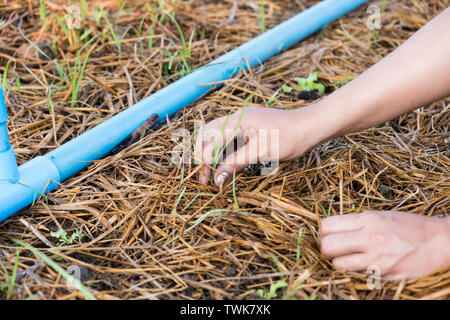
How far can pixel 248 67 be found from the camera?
193cm

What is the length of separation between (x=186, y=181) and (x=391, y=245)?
0.60 metres

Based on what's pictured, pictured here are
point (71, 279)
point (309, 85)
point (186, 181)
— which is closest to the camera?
point (71, 279)

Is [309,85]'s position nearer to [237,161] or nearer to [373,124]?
[373,124]

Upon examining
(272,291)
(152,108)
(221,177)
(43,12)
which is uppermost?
(43,12)

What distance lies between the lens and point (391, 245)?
113 cm

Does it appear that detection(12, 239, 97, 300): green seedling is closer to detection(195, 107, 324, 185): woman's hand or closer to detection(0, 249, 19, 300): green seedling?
detection(0, 249, 19, 300): green seedling

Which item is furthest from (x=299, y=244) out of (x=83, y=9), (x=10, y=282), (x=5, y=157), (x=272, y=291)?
(x=83, y=9)

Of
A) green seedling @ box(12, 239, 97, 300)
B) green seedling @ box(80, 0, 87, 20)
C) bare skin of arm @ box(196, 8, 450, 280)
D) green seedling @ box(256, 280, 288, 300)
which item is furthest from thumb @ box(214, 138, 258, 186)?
green seedling @ box(80, 0, 87, 20)

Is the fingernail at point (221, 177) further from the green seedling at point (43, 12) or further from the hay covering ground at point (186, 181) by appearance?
the green seedling at point (43, 12)

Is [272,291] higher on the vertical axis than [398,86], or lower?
lower

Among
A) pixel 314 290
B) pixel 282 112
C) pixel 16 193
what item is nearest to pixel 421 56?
pixel 282 112

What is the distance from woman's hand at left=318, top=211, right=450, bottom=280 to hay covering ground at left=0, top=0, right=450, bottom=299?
3cm

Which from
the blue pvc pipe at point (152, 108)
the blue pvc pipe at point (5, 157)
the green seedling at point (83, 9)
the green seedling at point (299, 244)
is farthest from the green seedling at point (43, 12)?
the green seedling at point (299, 244)
